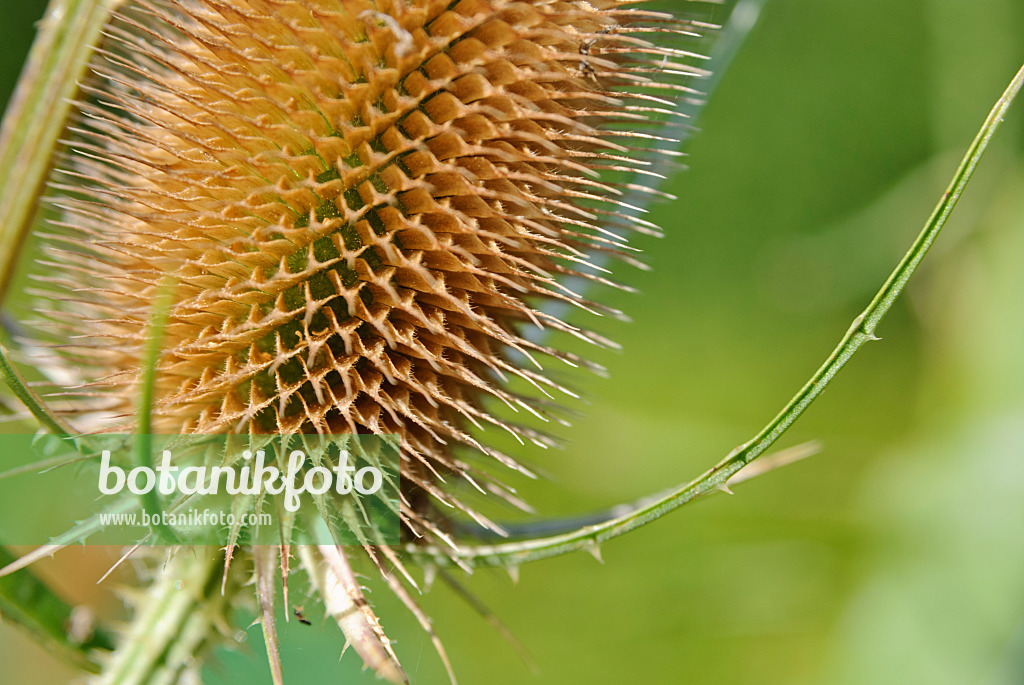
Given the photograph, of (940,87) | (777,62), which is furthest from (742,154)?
(940,87)

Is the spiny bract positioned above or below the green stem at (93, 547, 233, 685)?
above

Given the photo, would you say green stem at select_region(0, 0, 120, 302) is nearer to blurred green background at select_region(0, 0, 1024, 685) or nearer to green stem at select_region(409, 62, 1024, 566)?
green stem at select_region(409, 62, 1024, 566)

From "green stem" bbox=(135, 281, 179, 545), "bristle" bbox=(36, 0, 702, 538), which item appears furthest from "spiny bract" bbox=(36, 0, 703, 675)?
"green stem" bbox=(135, 281, 179, 545)

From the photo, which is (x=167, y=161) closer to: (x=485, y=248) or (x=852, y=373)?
(x=485, y=248)

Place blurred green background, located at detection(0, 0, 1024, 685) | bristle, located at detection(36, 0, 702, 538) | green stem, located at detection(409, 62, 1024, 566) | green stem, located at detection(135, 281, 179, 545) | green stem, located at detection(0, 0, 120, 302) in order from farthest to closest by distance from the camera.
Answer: blurred green background, located at detection(0, 0, 1024, 685), green stem, located at detection(0, 0, 120, 302), bristle, located at detection(36, 0, 702, 538), green stem, located at detection(409, 62, 1024, 566), green stem, located at detection(135, 281, 179, 545)

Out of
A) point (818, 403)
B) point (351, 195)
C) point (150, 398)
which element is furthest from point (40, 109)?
point (818, 403)

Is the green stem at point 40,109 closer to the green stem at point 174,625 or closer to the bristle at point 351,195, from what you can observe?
the bristle at point 351,195

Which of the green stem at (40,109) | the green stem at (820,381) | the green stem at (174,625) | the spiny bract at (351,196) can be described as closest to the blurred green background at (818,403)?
the green stem at (174,625)
